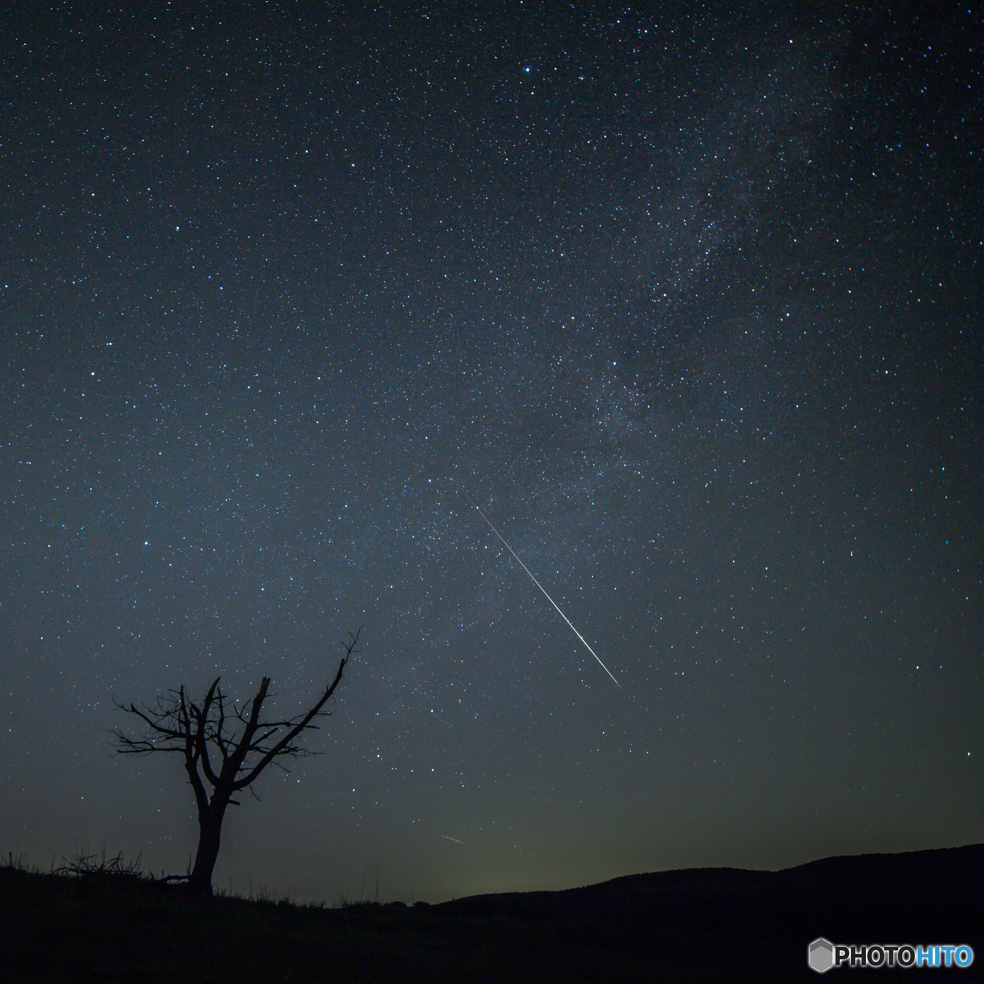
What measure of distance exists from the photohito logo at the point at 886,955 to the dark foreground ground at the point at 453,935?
25cm

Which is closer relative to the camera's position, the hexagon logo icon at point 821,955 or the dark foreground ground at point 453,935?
the dark foreground ground at point 453,935

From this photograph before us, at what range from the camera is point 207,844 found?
39.9ft

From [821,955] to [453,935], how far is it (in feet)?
16.5

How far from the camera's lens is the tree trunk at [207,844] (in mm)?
11630

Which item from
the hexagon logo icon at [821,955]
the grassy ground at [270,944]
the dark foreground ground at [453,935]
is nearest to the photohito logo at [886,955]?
the hexagon logo icon at [821,955]

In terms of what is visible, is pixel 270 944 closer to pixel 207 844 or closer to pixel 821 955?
pixel 207 844

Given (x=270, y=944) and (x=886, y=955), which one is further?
(x=886, y=955)

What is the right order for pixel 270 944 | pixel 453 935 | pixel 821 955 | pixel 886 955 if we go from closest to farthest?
1. pixel 270 944
2. pixel 821 955
3. pixel 886 955
4. pixel 453 935

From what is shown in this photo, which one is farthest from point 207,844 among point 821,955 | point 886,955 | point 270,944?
point 886,955

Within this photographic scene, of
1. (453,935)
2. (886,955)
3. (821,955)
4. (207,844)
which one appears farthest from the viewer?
(207,844)

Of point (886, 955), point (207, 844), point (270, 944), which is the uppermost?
point (207, 844)

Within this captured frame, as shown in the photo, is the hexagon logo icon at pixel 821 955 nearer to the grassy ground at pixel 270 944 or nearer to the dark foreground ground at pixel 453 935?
the dark foreground ground at pixel 453 935

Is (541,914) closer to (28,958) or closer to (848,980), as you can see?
(848,980)

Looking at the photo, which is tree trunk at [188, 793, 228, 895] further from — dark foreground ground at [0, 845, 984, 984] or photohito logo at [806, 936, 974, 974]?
photohito logo at [806, 936, 974, 974]
